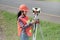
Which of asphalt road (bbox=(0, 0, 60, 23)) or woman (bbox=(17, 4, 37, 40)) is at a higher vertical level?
woman (bbox=(17, 4, 37, 40))

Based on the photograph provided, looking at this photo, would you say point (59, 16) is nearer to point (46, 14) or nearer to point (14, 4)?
point (46, 14)

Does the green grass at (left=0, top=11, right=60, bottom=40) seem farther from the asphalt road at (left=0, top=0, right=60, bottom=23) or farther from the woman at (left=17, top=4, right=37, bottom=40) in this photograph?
the woman at (left=17, top=4, right=37, bottom=40)

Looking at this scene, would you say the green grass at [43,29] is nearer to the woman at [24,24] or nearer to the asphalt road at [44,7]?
the asphalt road at [44,7]

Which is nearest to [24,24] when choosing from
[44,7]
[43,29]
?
[43,29]

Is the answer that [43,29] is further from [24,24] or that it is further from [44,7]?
Answer: [24,24]

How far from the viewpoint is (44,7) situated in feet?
31.7

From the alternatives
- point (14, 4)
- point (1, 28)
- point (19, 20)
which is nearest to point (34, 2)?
point (14, 4)

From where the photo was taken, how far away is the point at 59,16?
811 cm

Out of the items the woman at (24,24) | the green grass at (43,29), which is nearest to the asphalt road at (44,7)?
the green grass at (43,29)

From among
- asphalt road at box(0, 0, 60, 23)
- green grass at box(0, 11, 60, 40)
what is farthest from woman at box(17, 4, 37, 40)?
asphalt road at box(0, 0, 60, 23)

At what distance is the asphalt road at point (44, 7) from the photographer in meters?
8.12

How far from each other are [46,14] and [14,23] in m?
1.33

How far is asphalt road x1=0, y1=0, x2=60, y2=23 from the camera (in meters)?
8.12

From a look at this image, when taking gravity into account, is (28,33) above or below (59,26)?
above
